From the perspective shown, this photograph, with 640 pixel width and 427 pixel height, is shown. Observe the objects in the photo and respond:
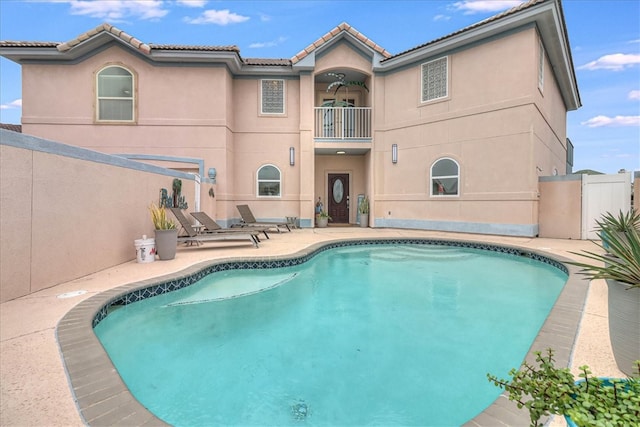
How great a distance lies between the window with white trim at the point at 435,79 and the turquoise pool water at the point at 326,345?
26.4 feet

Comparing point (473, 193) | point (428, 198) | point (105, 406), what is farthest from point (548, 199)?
point (105, 406)

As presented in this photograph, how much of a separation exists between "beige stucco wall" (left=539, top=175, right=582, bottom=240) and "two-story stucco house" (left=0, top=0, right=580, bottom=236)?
515mm

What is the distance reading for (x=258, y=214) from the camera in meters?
14.3

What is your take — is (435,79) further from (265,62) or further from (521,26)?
(265,62)

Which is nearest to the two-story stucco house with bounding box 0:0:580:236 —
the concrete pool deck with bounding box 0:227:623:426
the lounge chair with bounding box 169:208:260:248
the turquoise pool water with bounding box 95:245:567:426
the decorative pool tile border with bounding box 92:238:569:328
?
the decorative pool tile border with bounding box 92:238:569:328

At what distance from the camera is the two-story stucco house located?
1089cm

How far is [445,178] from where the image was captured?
487 inches

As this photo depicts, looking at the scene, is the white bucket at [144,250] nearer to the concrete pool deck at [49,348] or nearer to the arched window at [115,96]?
the concrete pool deck at [49,348]

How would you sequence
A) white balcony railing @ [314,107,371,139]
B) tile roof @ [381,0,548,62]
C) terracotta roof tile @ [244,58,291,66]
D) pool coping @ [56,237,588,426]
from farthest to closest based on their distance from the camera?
white balcony railing @ [314,107,371,139], terracotta roof tile @ [244,58,291,66], tile roof @ [381,0,548,62], pool coping @ [56,237,588,426]

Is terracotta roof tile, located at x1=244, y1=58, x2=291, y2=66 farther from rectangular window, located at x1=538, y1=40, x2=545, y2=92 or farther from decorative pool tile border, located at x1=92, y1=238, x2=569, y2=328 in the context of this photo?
rectangular window, located at x1=538, y1=40, x2=545, y2=92

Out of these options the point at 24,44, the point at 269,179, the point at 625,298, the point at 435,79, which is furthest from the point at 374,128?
the point at 24,44

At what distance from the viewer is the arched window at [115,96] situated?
12.6 meters

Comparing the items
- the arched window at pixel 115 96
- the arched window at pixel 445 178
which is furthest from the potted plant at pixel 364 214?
the arched window at pixel 115 96

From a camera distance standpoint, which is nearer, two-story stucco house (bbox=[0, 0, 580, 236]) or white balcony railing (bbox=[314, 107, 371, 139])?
two-story stucco house (bbox=[0, 0, 580, 236])
